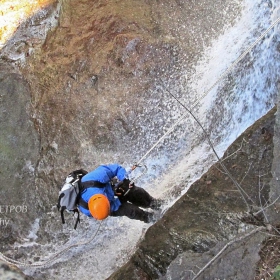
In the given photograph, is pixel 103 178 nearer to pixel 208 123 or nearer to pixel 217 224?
pixel 217 224

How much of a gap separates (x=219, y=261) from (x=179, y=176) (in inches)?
95.9

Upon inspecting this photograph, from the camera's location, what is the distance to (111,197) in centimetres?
551

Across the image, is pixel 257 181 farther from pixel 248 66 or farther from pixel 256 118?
pixel 248 66

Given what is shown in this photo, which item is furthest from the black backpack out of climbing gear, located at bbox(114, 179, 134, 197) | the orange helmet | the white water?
the white water

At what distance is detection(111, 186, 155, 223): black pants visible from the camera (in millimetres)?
5926

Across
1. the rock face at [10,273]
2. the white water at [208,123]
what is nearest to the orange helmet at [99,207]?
the white water at [208,123]

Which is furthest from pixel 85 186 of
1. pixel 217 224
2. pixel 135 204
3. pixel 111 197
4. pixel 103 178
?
pixel 217 224

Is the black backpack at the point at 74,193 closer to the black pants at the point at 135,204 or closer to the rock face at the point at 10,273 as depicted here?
the black pants at the point at 135,204

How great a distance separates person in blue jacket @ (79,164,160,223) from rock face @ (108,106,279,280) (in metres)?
0.51

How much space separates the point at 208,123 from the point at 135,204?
1854mm

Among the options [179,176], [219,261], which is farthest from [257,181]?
[179,176]

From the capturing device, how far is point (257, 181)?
16.9ft

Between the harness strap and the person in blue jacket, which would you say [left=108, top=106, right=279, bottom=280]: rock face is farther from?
the harness strap

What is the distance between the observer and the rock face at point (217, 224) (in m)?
4.73
